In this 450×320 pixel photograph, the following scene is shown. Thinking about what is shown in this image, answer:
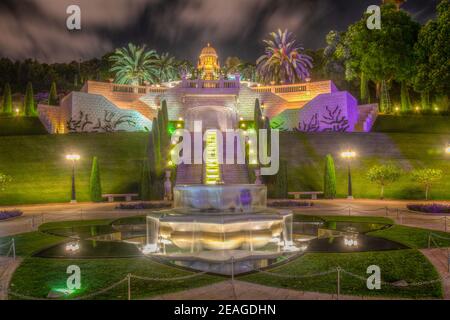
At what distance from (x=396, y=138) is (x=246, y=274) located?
33353mm

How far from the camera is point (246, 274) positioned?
9602 millimetres

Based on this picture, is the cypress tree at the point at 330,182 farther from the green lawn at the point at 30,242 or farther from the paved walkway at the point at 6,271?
the paved walkway at the point at 6,271

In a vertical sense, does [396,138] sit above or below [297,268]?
above

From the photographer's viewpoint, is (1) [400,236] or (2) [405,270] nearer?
(2) [405,270]

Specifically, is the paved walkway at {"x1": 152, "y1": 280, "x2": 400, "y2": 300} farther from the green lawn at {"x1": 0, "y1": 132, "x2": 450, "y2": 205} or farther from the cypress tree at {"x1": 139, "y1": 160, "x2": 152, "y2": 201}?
the green lawn at {"x1": 0, "y1": 132, "x2": 450, "y2": 205}

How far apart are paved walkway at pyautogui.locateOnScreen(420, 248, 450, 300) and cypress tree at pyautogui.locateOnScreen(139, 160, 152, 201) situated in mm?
20143

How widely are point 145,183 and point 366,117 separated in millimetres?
30428

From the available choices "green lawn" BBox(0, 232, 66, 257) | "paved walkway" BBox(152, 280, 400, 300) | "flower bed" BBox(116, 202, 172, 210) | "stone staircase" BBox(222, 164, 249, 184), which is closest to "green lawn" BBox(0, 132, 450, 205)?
"stone staircase" BBox(222, 164, 249, 184)

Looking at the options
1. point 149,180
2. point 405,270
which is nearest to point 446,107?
point 149,180

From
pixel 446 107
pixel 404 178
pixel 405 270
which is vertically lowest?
pixel 405 270

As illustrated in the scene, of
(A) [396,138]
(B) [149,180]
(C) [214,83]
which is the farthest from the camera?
(C) [214,83]

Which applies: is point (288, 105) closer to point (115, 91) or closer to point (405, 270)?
point (115, 91)

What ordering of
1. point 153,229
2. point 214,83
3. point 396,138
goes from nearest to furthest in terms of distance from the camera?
point 153,229, point 396,138, point 214,83

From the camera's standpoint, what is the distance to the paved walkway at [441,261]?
867cm
